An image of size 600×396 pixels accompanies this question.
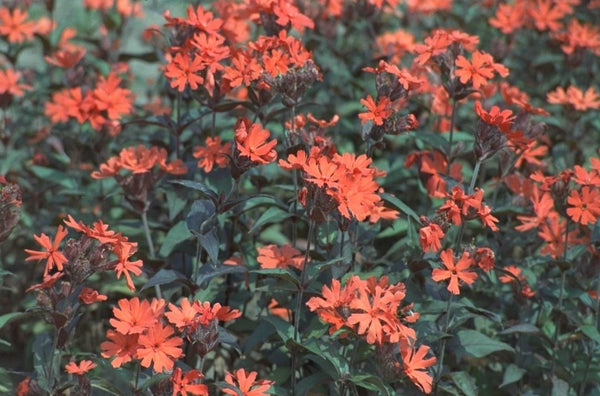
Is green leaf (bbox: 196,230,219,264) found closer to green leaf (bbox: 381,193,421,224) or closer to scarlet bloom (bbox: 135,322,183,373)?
scarlet bloom (bbox: 135,322,183,373)

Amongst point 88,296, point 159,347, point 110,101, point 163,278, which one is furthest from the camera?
point 110,101

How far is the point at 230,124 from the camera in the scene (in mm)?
2994

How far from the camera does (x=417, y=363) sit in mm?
2152

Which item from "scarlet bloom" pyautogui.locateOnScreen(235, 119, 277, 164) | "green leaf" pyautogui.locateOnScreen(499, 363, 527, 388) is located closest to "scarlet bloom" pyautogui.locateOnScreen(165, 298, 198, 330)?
"scarlet bloom" pyautogui.locateOnScreen(235, 119, 277, 164)

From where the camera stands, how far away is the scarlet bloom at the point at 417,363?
212 centimetres

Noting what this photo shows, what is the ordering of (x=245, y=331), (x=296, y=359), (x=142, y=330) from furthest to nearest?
(x=245, y=331) → (x=296, y=359) → (x=142, y=330)

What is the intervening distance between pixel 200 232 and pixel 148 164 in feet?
1.07

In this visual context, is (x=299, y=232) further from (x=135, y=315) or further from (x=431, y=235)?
(x=135, y=315)

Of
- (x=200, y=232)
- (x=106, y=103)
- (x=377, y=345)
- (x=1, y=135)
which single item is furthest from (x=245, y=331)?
(x=1, y=135)

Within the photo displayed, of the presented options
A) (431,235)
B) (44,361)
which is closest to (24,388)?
(44,361)

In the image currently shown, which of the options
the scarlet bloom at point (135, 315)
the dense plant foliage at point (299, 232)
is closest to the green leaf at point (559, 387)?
the dense plant foliage at point (299, 232)

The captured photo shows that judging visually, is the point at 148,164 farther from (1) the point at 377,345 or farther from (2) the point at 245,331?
(1) the point at 377,345

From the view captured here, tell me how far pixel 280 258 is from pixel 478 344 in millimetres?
608

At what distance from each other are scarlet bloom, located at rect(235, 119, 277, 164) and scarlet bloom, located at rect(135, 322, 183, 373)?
1.50 ft
